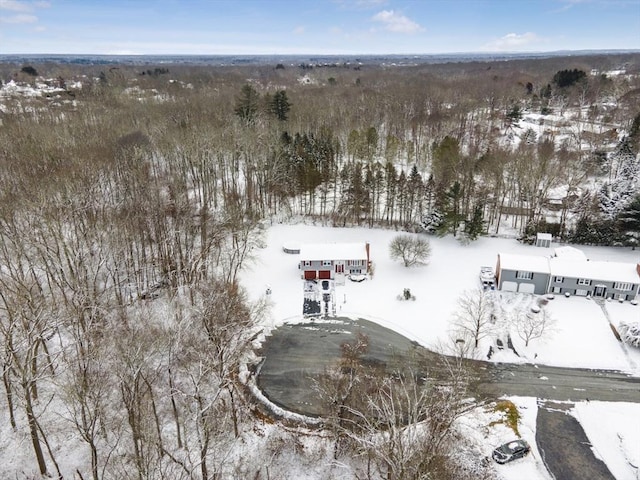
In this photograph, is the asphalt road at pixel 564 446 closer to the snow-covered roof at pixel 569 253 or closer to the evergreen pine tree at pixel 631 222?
the snow-covered roof at pixel 569 253

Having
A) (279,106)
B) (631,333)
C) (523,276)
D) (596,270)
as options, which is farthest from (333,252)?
(279,106)

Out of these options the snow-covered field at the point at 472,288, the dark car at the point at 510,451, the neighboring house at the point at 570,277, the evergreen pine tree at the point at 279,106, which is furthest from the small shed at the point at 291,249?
the evergreen pine tree at the point at 279,106

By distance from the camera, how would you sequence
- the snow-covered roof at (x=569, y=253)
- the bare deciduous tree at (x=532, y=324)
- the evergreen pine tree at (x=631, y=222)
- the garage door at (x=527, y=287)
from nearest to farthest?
the bare deciduous tree at (x=532, y=324) → the garage door at (x=527, y=287) → the snow-covered roof at (x=569, y=253) → the evergreen pine tree at (x=631, y=222)

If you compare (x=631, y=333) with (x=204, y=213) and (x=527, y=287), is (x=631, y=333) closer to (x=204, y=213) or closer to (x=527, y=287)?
(x=527, y=287)

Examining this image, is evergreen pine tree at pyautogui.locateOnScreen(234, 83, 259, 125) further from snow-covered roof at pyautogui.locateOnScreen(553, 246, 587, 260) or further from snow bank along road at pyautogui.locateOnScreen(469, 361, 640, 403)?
snow bank along road at pyautogui.locateOnScreen(469, 361, 640, 403)

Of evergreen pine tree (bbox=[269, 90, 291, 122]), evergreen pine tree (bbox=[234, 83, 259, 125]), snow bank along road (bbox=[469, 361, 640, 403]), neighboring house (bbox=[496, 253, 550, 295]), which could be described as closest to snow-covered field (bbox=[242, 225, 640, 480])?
snow bank along road (bbox=[469, 361, 640, 403])

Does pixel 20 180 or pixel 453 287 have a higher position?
pixel 20 180

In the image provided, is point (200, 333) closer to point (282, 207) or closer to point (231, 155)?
point (282, 207)

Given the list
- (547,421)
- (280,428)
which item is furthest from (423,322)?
(280,428)
